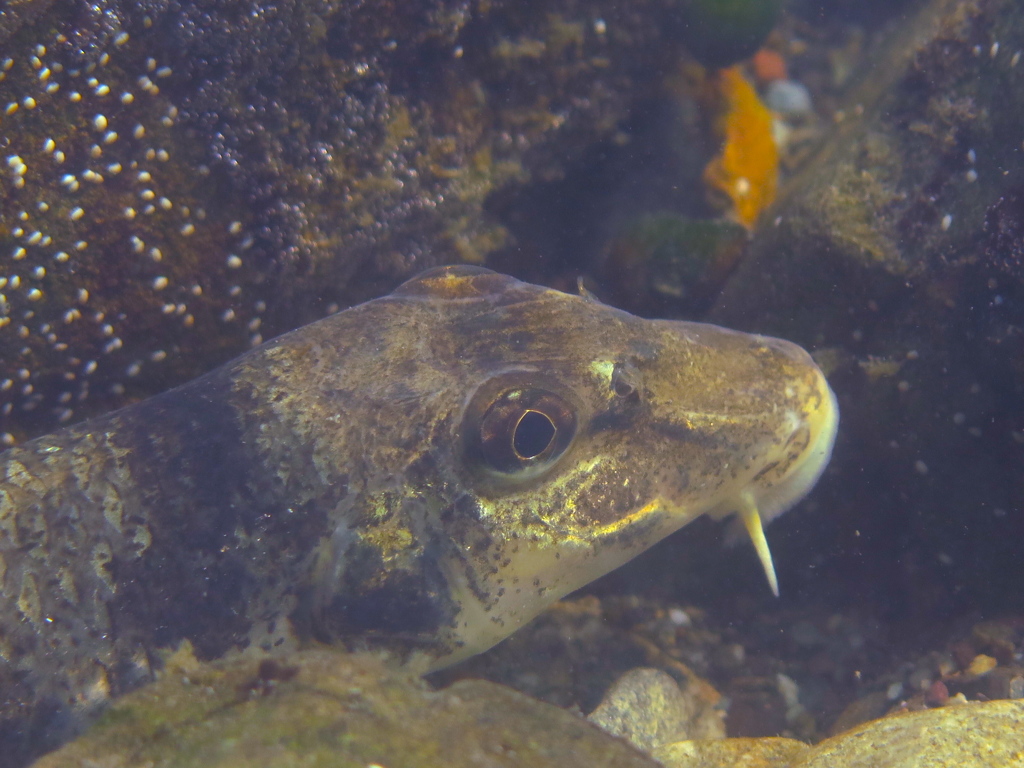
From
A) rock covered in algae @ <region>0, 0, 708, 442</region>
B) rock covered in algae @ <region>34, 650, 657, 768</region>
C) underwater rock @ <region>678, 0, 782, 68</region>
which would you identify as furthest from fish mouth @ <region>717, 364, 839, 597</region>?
underwater rock @ <region>678, 0, 782, 68</region>

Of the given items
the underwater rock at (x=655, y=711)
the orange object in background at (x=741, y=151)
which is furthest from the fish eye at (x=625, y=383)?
the orange object in background at (x=741, y=151)

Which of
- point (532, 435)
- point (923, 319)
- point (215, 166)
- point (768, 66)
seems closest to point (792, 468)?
point (532, 435)

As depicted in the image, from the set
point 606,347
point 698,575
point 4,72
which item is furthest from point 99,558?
point 698,575

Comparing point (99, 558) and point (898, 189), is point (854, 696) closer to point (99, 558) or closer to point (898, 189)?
point (898, 189)

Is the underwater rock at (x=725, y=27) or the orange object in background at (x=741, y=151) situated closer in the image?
the underwater rock at (x=725, y=27)

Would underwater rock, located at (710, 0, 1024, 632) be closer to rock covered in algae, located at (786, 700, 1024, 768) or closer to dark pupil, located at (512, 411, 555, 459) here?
rock covered in algae, located at (786, 700, 1024, 768)

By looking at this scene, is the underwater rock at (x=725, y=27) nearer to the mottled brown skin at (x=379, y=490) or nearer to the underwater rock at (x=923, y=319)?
the underwater rock at (x=923, y=319)
